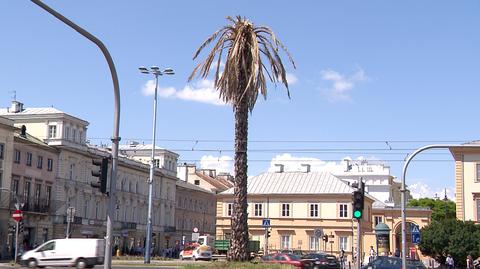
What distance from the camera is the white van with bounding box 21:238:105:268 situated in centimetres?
4066

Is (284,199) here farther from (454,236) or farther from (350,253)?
(454,236)

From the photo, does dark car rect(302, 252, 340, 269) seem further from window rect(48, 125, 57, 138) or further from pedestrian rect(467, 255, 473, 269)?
window rect(48, 125, 57, 138)

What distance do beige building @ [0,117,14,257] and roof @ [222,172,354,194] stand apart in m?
32.1

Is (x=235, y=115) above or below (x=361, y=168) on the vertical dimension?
below

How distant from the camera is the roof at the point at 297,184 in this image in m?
86.5

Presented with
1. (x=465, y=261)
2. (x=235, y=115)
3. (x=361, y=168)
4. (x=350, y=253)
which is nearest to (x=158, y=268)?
(x=235, y=115)

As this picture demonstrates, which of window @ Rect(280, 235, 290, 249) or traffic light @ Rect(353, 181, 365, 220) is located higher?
traffic light @ Rect(353, 181, 365, 220)

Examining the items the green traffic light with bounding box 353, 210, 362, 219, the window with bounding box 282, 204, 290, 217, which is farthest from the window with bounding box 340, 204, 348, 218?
the green traffic light with bounding box 353, 210, 362, 219

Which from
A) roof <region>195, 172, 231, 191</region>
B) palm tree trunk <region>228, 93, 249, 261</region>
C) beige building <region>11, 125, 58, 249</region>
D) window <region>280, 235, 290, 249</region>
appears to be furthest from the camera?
roof <region>195, 172, 231, 191</region>

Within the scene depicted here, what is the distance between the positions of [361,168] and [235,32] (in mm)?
111367

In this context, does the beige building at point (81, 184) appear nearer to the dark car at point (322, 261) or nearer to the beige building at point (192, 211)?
the beige building at point (192, 211)

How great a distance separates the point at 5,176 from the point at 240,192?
42531mm

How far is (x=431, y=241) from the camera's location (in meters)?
50.6

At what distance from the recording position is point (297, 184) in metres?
88.5
